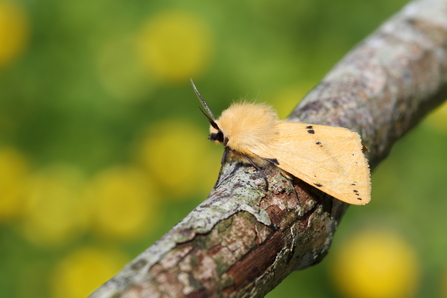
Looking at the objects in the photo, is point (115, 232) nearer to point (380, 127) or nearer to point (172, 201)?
point (172, 201)

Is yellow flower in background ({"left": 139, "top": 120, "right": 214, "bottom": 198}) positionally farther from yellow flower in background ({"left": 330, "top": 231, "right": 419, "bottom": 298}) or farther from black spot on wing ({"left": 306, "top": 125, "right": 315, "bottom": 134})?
black spot on wing ({"left": 306, "top": 125, "right": 315, "bottom": 134})

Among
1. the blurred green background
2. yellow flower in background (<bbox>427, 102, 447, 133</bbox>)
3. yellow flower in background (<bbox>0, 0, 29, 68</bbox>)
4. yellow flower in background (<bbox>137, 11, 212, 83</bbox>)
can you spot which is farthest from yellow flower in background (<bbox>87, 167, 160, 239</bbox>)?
yellow flower in background (<bbox>427, 102, 447, 133</bbox>)

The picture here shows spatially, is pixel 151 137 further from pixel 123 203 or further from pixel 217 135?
pixel 217 135

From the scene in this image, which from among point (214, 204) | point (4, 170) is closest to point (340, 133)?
point (214, 204)

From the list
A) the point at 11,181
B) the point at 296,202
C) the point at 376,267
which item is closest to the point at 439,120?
the point at 376,267

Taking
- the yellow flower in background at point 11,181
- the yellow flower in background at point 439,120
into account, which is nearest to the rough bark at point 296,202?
the yellow flower in background at point 439,120

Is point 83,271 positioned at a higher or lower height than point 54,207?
lower

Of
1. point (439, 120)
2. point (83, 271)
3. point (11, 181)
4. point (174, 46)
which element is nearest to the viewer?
point (83, 271)
